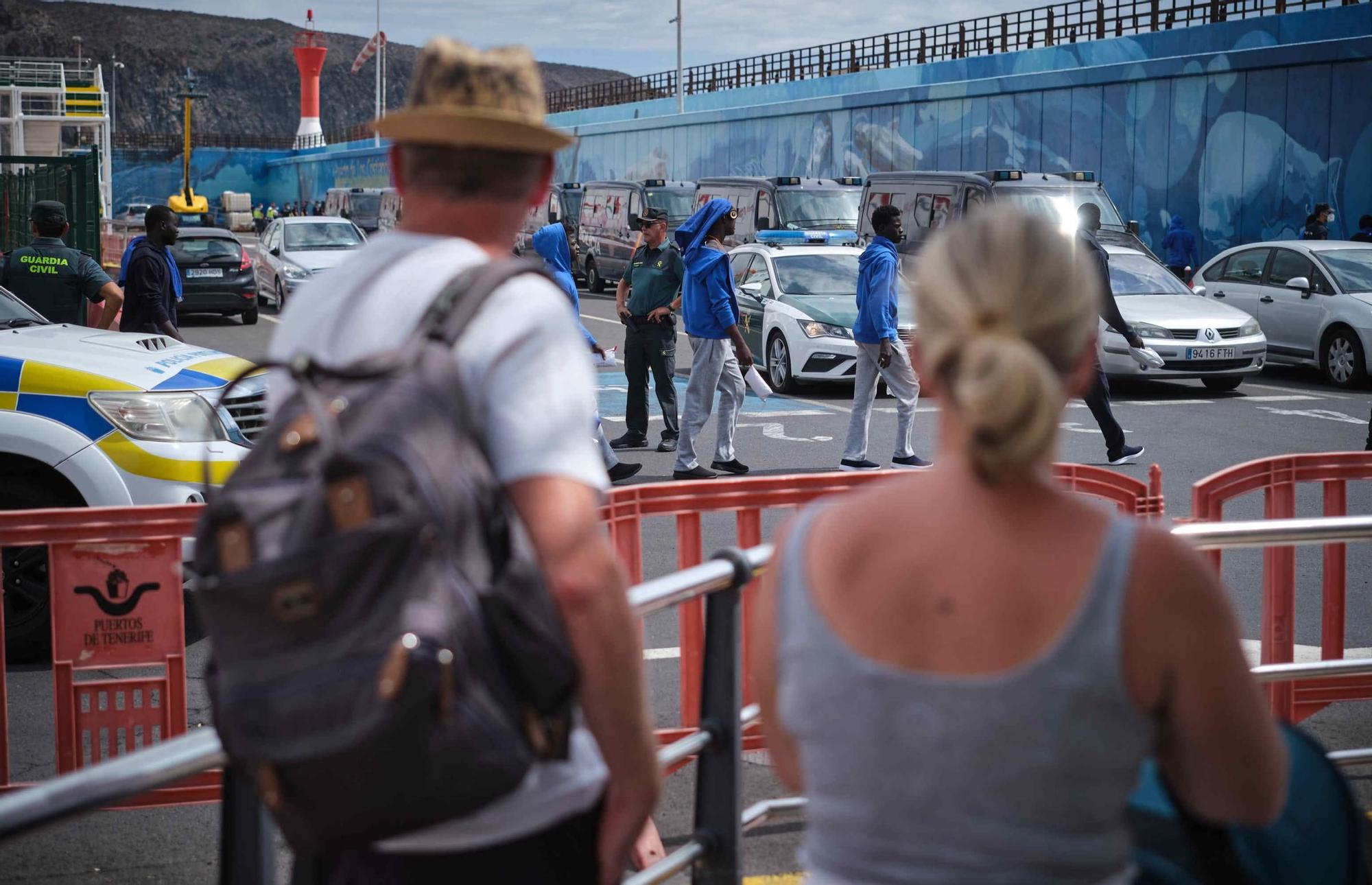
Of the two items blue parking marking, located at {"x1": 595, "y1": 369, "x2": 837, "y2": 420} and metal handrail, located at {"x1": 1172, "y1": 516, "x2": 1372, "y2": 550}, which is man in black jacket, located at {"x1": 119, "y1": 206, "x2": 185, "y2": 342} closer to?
blue parking marking, located at {"x1": 595, "y1": 369, "x2": 837, "y2": 420}

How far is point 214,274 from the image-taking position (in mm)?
23969

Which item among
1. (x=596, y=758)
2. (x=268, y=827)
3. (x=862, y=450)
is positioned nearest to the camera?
(x=596, y=758)

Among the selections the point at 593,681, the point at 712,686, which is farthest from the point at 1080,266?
the point at 712,686

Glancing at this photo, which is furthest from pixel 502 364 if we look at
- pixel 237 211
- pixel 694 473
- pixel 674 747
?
pixel 237 211

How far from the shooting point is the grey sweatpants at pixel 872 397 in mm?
10500

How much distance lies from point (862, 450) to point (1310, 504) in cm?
291

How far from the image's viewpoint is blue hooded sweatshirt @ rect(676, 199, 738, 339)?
10.6 m

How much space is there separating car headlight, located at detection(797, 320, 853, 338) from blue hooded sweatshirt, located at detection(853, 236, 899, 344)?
4.37 meters

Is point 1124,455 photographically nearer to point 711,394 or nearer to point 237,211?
point 711,394

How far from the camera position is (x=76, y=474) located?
6.29 meters

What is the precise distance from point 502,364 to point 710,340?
29.5 ft

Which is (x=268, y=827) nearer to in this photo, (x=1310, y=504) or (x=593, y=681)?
(x=593, y=681)

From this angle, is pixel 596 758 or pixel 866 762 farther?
pixel 596 758

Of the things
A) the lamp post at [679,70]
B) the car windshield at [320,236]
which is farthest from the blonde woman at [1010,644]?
the lamp post at [679,70]
